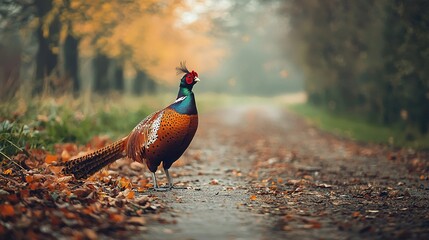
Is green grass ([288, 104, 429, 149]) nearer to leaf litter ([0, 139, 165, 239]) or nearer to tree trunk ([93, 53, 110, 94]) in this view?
tree trunk ([93, 53, 110, 94])

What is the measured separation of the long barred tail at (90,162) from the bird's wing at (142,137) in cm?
23

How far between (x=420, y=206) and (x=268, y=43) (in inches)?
2335

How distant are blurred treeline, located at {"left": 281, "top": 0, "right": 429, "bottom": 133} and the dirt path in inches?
117

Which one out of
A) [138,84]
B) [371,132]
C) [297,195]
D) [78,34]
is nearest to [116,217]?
[297,195]

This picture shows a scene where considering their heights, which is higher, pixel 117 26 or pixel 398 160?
pixel 117 26

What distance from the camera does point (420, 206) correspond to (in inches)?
246

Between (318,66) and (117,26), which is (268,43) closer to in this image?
(318,66)

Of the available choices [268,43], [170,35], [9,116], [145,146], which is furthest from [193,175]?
[268,43]

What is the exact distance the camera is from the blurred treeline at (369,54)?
14.8m

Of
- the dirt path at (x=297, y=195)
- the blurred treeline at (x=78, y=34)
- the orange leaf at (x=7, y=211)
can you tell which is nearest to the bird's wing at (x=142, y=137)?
the dirt path at (x=297, y=195)

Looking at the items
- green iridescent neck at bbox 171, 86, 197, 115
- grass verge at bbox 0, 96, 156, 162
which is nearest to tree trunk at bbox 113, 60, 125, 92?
grass verge at bbox 0, 96, 156, 162

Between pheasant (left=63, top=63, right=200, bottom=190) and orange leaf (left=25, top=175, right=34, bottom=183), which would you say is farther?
pheasant (left=63, top=63, right=200, bottom=190)

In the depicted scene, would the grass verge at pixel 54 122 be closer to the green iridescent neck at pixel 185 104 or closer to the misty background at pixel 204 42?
the misty background at pixel 204 42

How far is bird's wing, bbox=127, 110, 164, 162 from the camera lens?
6.78m
